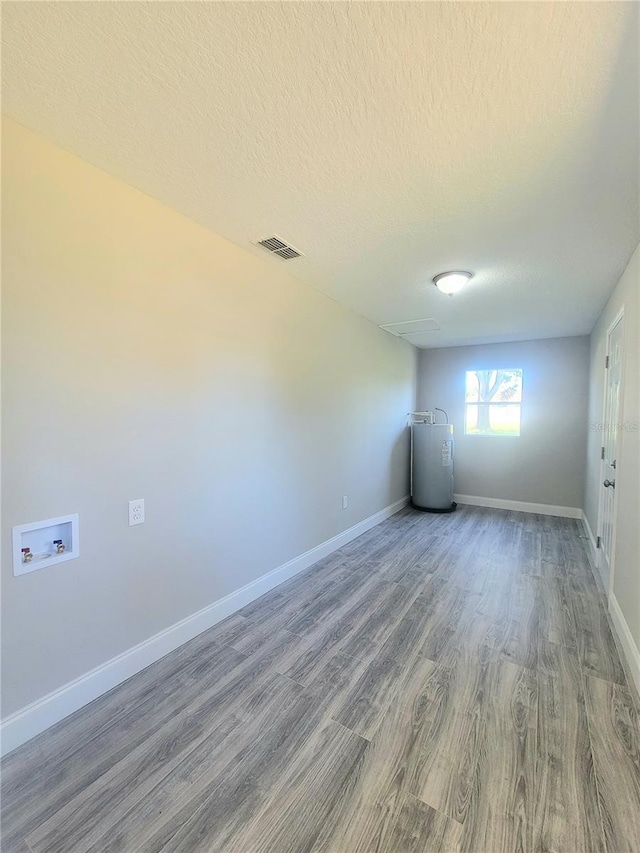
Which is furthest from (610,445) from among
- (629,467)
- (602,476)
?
(629,467)

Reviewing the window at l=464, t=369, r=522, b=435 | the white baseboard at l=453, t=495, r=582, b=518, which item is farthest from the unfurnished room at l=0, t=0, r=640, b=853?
the window at l=464, t=369, r=522, b=435

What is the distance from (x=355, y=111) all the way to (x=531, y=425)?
4.89 meters

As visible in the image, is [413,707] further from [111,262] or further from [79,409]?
[111,262]

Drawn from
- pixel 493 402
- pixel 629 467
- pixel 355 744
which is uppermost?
pixel 493 402

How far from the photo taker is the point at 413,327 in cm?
437

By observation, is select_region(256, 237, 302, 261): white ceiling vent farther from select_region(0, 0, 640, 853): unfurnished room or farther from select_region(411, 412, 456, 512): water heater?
select_region(411, 412, 456, 512): water heater

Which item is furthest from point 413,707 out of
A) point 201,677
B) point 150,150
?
point 150,150

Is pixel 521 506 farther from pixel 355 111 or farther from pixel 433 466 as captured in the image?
pixel 355 111

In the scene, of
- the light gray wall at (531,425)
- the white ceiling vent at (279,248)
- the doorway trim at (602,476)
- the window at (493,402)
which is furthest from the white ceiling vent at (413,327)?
the white ceiling vent at (279,248)

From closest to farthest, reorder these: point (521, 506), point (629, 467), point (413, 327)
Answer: point (629, 467) < point (413, 327) < point (521, 506)

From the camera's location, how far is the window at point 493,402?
5.17 m

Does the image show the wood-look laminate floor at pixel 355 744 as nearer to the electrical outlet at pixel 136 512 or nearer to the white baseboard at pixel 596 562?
the white baseboard at pixel 596 562

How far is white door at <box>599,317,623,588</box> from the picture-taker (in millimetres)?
2711

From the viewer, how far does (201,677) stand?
1868 mm
